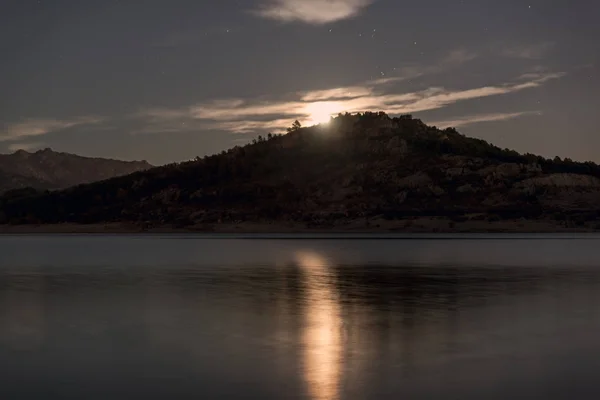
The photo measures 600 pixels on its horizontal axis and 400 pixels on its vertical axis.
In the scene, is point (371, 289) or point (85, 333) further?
point (371, 289)

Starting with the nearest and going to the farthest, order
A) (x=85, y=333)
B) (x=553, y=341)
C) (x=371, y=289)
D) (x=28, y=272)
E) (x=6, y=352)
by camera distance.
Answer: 1. (x=6, y=352)
2. (x=553, y=341)
3. (x=85, y=333)
4. (x=371, y=289)
5. (x=28, y=272)

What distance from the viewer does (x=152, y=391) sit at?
16.8 metres

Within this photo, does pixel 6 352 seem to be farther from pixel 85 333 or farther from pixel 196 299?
pixel 196 299

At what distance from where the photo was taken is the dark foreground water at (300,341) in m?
17.2

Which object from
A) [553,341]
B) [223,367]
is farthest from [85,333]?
[553,341]

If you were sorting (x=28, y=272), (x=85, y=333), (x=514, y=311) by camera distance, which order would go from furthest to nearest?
(x=28, y=272), (x=514, y=311), (x=85, y=333)

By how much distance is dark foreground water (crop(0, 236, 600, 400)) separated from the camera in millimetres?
17156

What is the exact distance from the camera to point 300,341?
77.8 ft

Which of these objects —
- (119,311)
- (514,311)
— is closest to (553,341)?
(514,311)

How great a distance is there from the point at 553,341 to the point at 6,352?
16313 mm

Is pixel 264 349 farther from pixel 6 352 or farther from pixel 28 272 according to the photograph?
pixel 28 272

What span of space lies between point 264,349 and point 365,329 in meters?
5.01

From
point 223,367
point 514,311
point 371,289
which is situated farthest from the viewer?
point 371,289

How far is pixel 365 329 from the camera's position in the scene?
26.1 meters
